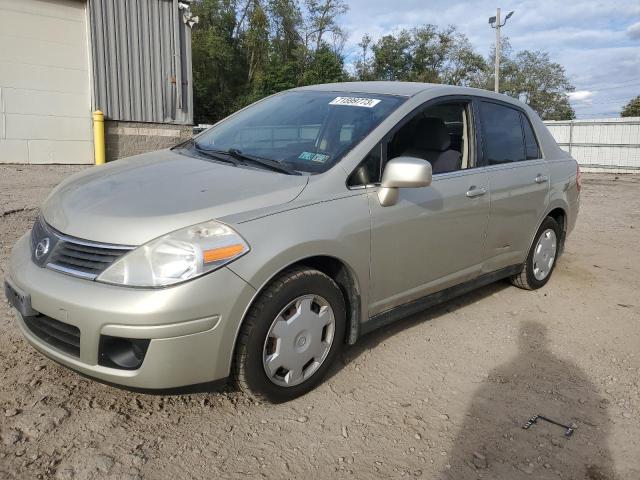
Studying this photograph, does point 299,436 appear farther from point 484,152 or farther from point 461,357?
point 484,152

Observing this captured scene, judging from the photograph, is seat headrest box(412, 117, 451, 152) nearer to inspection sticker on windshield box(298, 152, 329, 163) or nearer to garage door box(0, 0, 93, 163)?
inspection sticker on windshield box(298, 152, 329, 163)

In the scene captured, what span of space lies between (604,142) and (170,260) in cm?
1966

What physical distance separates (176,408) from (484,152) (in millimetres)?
2745

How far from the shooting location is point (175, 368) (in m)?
2.35

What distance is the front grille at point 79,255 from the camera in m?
2.34

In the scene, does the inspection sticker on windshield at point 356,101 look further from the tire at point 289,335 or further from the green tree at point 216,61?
the green tree at point 216,61

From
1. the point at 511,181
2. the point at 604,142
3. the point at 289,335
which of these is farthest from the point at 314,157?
the point at 604,142

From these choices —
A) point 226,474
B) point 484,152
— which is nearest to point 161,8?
point 484,152

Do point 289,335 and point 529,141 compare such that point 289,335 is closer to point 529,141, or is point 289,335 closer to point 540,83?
point 529,141

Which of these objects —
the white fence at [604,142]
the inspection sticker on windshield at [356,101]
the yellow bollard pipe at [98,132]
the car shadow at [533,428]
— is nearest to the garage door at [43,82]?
the yellow bollard pipe at [98,132]

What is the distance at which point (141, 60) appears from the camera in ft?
39.6

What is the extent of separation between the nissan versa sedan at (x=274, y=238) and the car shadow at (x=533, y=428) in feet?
2.43

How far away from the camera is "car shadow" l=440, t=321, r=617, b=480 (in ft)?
7.86

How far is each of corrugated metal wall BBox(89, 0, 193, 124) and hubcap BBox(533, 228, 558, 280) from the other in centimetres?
996
